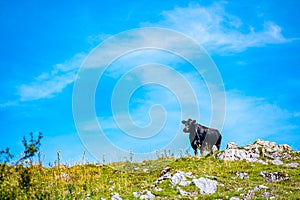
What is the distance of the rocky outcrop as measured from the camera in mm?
28891

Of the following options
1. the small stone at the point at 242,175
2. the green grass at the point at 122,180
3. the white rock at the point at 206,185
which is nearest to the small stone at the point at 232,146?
the green grass at the point at 122,180

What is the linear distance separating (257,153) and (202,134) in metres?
10.8

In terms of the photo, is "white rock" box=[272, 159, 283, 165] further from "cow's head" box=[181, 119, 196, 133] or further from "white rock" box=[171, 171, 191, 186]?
"cow's head" box=[181, 119, 196, 133]

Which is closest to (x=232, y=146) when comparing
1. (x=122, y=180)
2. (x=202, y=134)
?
(x=202, y=134)

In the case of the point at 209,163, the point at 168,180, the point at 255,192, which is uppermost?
the point at 209,163

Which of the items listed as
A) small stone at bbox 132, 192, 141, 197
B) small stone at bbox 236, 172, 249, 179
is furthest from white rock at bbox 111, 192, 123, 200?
small stone at bbox 236, 172, 249, 179

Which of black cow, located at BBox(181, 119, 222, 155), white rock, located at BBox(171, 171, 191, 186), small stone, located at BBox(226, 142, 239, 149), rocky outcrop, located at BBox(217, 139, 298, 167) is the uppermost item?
black cow, located at BBox(181, 119, 222, 155)

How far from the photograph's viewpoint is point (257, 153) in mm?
30016

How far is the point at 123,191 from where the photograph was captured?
2092 cm

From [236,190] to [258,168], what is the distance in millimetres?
6445

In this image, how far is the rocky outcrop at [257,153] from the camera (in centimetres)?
2889

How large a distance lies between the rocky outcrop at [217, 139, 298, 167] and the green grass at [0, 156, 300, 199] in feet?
4.12

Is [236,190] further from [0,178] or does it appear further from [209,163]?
[0,178]

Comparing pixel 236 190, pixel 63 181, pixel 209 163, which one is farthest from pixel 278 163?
pixel 63 181
